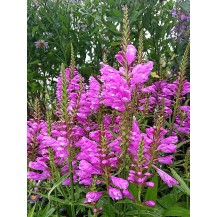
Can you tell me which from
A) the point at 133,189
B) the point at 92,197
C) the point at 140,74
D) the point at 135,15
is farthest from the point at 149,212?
the point at 135,15

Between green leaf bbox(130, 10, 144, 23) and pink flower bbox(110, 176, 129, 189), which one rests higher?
green leaf bbox(130, 10, 144, 23)

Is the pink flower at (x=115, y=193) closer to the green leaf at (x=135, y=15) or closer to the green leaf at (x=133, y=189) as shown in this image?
the green leaf at (x=133, y=189)

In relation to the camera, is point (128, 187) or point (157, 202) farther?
point (157, 202)

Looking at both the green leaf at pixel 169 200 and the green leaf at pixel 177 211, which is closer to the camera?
the green leaf at pixel 177 211

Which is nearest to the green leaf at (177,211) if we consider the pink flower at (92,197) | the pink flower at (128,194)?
the pink flower at (128,194)

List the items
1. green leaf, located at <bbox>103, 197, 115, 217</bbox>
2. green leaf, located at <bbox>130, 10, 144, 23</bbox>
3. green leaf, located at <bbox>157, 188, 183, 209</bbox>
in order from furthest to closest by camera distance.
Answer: green leaf, located at <bbox>130, 10, 144, 23</bbox> → green leaf, located at <bbox>157, 188, 183, 209</bbox> → green leaf, located at <bbox>103, 197, 115, 217</bbox>

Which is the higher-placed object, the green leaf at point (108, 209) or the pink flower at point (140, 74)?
the pink flower at point (140, 74)

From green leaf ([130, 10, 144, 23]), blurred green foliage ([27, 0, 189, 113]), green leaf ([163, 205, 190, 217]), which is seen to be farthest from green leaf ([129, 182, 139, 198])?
green leaf ([130, 10, 144, 23])

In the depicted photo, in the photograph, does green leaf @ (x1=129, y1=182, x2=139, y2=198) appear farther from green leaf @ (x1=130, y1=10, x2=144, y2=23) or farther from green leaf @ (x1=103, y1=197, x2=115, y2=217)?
green leaf @ (x1=130, y1=10, x2=144, y2=23)

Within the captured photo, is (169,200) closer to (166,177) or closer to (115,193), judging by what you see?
(166,177)
